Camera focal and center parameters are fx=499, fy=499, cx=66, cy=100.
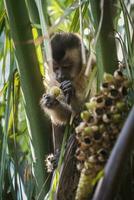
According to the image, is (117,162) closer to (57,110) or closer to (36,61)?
(36,61)

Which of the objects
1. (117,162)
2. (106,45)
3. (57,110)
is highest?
(106,45)

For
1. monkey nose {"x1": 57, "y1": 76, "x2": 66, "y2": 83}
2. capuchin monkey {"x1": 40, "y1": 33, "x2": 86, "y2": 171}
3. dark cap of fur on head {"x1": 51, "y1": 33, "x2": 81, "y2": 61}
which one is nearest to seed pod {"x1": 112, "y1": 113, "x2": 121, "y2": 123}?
capuchin monkey {"x1": 40, "y1": 33, "x2": 86, "y2": 171}

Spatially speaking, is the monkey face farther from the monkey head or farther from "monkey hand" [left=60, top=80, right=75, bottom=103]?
"monkey hand" [left=60, top=80, right=75, bottom=103]

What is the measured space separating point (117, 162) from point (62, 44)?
1537 mm

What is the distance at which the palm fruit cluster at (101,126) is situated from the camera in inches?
23.9

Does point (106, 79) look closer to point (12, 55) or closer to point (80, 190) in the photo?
point (80, 190)

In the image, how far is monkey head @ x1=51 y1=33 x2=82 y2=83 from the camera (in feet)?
6.36

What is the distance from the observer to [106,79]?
2.06 feet

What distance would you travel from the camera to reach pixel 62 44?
1981 millimetres

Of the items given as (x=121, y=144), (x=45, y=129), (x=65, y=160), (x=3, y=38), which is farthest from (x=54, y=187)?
(x=3, y=38)

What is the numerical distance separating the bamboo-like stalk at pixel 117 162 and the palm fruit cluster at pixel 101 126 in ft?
0.36

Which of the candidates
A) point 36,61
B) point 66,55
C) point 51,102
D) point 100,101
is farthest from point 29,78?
point 66,55

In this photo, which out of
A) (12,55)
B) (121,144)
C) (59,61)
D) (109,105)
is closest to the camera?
(121,144)

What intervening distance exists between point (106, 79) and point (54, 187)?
27 cm
